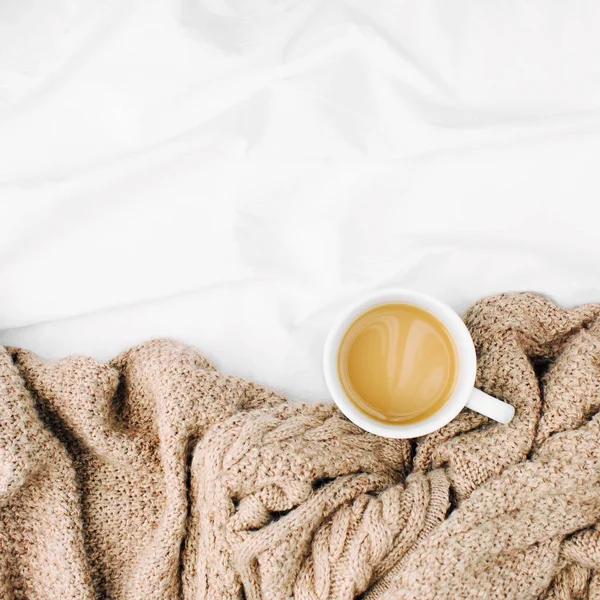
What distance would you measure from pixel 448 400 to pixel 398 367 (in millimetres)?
62

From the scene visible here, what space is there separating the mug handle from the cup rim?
12 mm

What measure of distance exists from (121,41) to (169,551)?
1.89ft

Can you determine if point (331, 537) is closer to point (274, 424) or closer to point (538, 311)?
point (274, 424)

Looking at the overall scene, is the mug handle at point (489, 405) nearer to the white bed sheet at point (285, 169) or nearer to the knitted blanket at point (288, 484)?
the knitted blanket at point (288, 484)

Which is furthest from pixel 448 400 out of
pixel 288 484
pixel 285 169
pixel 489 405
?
pixel 285 169

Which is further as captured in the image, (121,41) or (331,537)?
(121,41)

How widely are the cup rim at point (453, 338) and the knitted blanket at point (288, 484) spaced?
0.19ft

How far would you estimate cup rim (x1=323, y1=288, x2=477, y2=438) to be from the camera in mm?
636

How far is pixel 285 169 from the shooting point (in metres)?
0.75

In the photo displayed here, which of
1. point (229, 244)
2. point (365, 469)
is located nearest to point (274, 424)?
point (365, 469)

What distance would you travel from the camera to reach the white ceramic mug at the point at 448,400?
636 millimetres

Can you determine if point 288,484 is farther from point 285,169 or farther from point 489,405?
point 285,169

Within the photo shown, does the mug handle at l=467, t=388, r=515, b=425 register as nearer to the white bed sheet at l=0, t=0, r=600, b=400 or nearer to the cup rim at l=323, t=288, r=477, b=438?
the cup rim at l=323, t=288, r=477, b=438

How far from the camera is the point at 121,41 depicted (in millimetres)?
762
